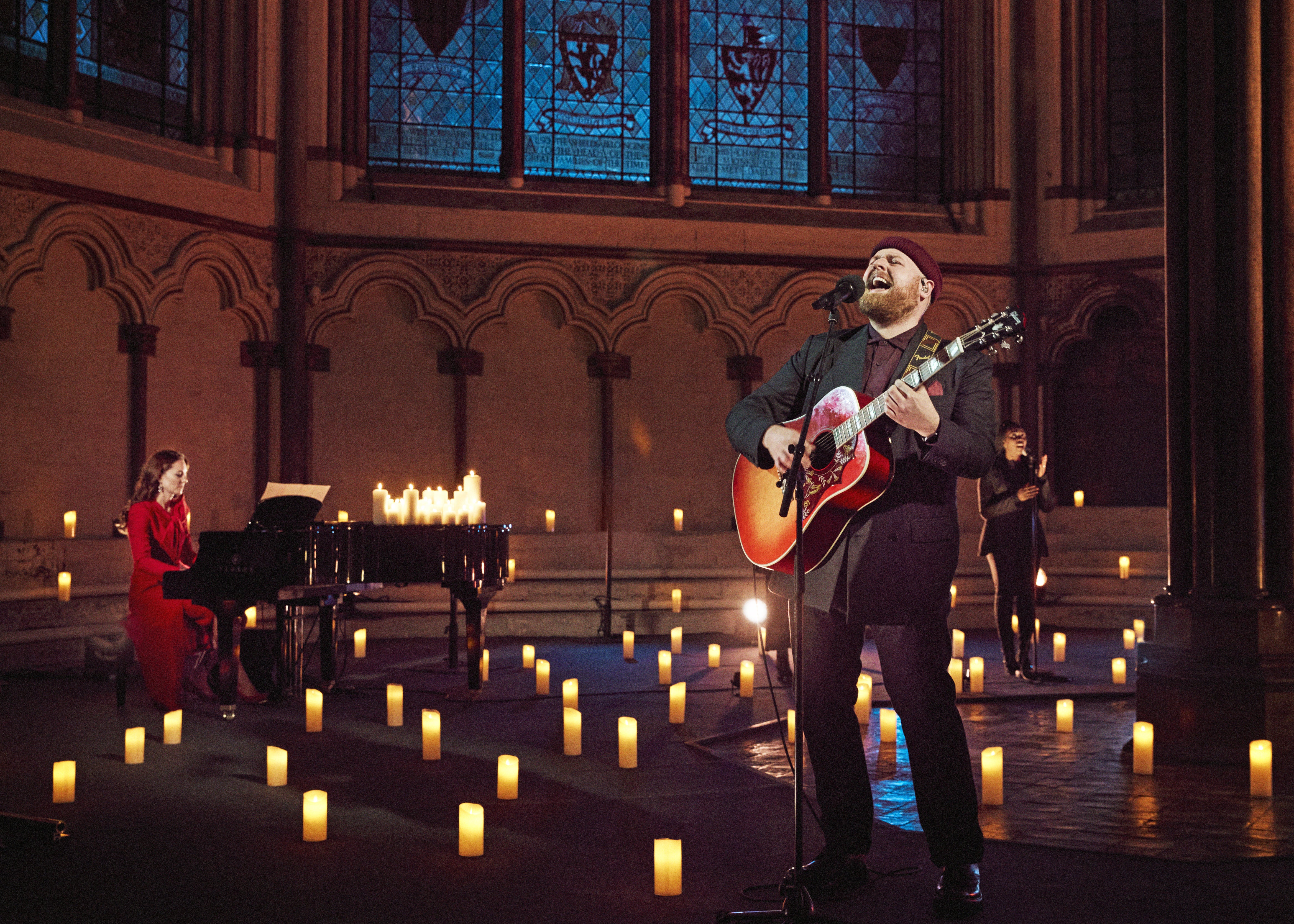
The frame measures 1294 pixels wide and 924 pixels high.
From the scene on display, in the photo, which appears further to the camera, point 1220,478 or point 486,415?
point 486,415

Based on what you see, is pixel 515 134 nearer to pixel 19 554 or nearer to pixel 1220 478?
pixel 19 554

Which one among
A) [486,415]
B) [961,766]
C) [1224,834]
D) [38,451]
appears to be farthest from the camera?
[486,415]

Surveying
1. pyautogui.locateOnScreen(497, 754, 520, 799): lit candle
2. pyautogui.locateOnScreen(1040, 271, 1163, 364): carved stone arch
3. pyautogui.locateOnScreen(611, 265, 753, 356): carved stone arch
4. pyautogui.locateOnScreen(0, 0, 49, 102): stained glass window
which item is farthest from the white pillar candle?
pyautogui.locateOnScreen(1040, 271, 1163, 364): carved stone arch

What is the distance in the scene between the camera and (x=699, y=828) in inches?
159

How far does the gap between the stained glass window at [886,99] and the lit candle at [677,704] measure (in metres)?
7.16

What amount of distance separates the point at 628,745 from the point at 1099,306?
8.12m

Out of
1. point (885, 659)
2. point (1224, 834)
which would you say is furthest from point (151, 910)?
point (1224, 834)

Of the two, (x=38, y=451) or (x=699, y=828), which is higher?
(x=38, y=451)

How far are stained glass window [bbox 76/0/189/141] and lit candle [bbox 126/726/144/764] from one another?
6.10 m

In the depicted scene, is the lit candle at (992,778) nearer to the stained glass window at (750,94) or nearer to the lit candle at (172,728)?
the lit candle at (172,728)

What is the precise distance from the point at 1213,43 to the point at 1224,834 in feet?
10.5

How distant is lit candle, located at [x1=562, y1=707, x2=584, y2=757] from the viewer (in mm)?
5250

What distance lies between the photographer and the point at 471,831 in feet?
12.0

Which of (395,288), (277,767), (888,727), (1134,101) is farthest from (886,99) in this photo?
(277,767)
